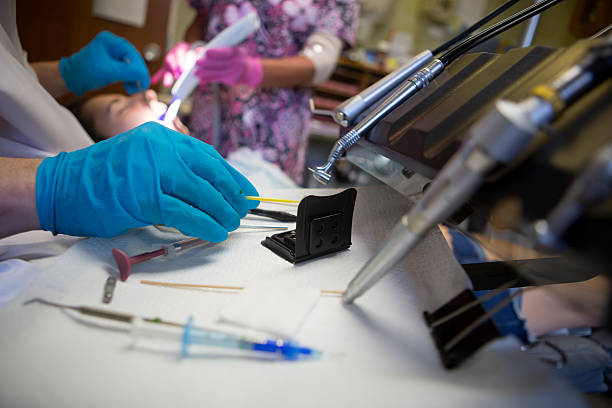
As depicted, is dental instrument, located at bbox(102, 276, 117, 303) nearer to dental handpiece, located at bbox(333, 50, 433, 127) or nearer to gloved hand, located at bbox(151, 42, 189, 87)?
dental handpiece, located at bbox(333, 50, 433, 127)

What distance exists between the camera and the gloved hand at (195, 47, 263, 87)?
3.66ft

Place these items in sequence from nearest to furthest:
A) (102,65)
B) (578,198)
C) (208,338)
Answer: (578,198), (208,338), (102,65)

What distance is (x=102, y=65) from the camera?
3.32ft

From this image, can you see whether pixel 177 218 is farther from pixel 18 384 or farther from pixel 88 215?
pixel 18 384

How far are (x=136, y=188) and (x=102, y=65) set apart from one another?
698 millimetres

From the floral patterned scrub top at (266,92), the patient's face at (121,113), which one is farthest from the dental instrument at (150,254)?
the floral patterned scrub top at (266,92)

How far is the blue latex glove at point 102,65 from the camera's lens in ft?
3.33

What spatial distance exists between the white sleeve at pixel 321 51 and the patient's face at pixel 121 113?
0.53 metres

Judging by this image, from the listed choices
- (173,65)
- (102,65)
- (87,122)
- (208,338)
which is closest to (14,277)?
(208,338)

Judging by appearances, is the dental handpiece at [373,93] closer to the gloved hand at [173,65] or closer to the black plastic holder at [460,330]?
the black plastic holder at [460,330]

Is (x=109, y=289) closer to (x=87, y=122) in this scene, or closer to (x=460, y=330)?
(x=460, y=330)

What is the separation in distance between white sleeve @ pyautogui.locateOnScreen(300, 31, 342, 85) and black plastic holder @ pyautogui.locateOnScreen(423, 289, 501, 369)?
109cm

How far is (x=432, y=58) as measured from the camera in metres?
0.56

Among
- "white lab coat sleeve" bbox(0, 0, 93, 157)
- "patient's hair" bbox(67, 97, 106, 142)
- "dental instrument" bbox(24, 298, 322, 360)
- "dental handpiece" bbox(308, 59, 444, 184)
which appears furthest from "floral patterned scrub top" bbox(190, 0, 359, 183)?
"dental instrument" bbox(24, 298, 322, 360)
